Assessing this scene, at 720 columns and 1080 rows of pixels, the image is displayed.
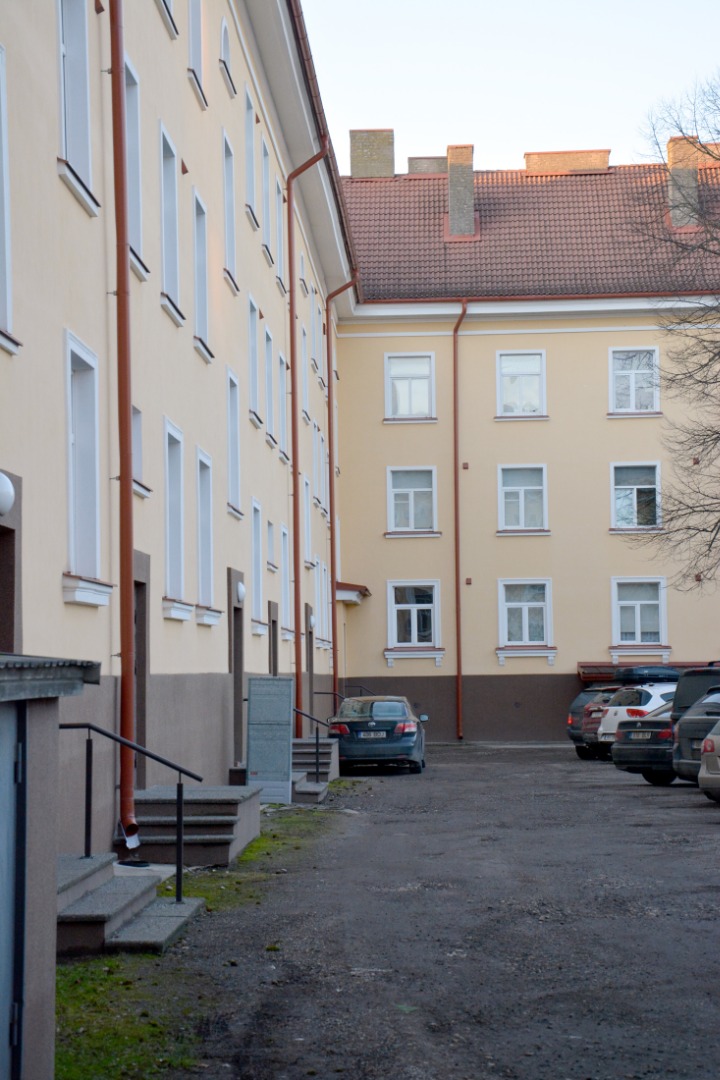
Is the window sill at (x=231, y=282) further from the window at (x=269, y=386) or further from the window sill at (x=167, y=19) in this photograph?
the window sill at (x=167, y=19)

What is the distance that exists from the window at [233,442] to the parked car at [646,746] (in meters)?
7.12

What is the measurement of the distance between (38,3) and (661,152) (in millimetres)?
18815

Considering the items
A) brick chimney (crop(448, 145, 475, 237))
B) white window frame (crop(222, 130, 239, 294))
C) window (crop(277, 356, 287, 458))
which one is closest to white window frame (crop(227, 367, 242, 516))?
white window frame (crop(222, 130, 239, 294))

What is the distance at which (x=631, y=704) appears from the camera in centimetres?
3005

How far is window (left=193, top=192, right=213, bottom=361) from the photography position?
60.8ft

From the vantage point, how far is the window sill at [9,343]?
9702mm

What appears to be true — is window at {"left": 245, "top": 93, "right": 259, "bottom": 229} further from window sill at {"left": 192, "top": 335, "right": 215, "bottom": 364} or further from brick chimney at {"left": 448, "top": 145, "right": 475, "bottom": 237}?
brick chimney at {"left": 448, "top": 145, "right": 475, "bottom": 237}

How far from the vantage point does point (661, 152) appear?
2764cm

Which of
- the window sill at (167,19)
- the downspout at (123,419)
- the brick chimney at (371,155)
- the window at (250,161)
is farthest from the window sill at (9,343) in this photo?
the brick chimney at (371,155)

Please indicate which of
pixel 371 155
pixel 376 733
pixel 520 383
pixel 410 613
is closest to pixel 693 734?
pixel 376 733

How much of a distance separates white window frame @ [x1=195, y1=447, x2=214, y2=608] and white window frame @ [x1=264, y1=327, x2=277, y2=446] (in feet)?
20.2

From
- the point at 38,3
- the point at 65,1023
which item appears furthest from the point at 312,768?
the point at 65,1023

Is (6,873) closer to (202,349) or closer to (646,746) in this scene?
(202,349)

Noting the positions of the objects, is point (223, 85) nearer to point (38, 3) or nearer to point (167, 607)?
point (167, 607)
